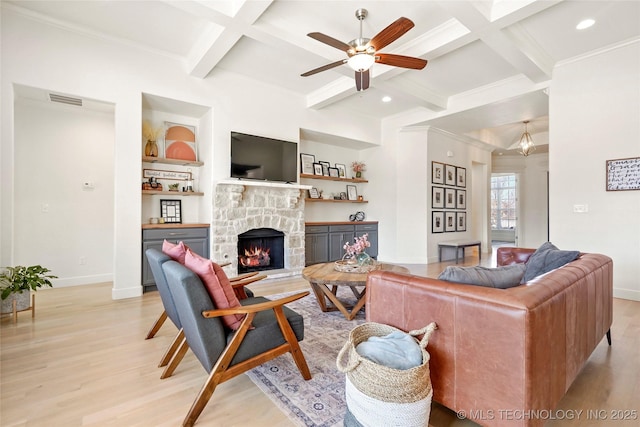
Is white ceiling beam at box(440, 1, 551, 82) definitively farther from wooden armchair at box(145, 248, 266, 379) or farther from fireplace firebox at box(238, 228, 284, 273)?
fireplace firebox at box(238, 228, 284, 273)

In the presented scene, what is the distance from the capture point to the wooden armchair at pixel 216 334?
1531 mm

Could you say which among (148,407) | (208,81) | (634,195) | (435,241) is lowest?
(148,407)

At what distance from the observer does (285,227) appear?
17.1ft

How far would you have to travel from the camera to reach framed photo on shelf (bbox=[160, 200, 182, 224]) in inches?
179

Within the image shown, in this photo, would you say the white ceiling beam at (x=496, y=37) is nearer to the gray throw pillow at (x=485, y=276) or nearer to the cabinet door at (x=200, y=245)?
the gray throw pillow at (x=485, y=276)

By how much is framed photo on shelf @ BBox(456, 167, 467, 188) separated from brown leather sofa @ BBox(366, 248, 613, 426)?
5.92m

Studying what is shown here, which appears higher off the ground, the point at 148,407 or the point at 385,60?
the point at 385,60

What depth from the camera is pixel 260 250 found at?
525cm

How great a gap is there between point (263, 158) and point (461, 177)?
501 centimetres

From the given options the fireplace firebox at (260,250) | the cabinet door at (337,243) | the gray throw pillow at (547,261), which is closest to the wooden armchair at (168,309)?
the gray throw pillow at (547,261)

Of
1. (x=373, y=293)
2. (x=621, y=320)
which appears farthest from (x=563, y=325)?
(x=621, y=320)

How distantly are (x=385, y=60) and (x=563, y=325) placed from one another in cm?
279

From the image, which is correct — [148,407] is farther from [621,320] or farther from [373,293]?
[621,320]

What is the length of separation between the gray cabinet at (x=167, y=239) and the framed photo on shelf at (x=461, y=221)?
18.8 feet
